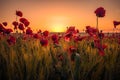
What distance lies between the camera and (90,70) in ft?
6.34

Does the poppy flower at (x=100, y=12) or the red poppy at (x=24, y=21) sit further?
the red poppy at (x=24, y=21)

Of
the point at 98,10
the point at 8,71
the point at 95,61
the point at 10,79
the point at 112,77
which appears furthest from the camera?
the point at 98,10

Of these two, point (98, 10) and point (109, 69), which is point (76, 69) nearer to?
point (109, 69)

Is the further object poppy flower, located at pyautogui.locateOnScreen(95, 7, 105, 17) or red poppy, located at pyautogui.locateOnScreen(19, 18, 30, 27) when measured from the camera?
red poppy, located at pyautogui.locateOnScreen(19, 18, 30, 27)

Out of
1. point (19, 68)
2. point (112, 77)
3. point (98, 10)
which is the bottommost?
point (112, 77)

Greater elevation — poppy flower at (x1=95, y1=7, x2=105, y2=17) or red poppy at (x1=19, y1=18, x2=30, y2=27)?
poppy flower at (x1=95, y1=7, x2=105, y2=17)

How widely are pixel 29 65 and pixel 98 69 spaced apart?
1.85 ft

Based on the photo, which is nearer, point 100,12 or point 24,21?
point 100,12

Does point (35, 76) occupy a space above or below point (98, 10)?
below

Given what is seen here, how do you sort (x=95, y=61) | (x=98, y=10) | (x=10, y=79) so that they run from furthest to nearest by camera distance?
1. (x=98, y=10)
2. (x=95, y=61)
3. (x=10, y=79)

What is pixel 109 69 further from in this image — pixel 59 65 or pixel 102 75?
pixel 59 65

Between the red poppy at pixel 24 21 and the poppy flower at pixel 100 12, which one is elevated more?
the poppy flower at pixel 100 12

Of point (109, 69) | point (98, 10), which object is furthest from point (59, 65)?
point (98, 10)

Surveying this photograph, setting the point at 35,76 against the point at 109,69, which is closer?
the point at 35,76
